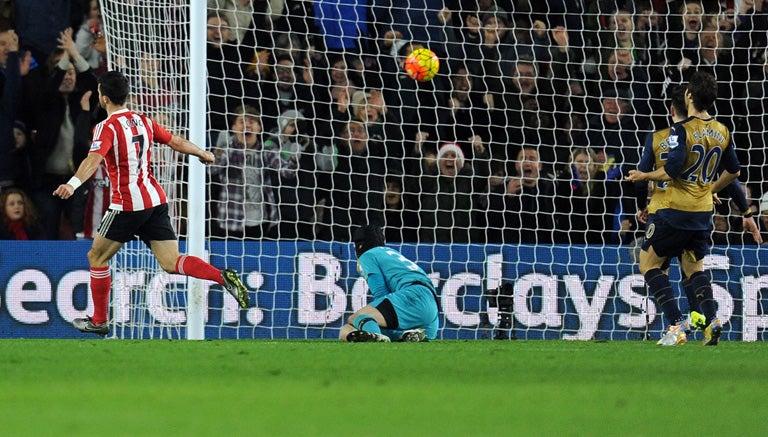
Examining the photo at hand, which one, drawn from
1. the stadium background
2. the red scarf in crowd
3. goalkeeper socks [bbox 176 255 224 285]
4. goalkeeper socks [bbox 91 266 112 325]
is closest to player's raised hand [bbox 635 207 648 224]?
the stadium background

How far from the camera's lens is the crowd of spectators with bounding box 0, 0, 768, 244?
473 inches

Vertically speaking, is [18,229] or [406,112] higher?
[406,112]

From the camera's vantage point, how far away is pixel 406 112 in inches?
518

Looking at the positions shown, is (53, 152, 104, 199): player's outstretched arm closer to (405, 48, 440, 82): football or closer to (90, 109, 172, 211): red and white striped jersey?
(90, 109, 172, 211): red and white striped jersey

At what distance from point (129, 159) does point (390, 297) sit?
2117mm

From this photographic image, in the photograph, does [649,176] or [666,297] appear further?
[666,297]

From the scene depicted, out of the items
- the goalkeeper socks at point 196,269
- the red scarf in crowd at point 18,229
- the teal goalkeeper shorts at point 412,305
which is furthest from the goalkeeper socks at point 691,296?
the red scarf in crowd at point 18,229

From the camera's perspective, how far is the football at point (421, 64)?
11.5 m

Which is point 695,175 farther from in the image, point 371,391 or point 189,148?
point 371,391

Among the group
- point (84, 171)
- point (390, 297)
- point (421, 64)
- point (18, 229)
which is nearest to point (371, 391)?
point (84, 171)

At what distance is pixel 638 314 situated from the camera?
38.9 ft

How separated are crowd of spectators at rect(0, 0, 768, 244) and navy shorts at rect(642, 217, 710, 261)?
2637mm

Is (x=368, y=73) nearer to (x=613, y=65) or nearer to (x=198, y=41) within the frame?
(x=613, y=65)

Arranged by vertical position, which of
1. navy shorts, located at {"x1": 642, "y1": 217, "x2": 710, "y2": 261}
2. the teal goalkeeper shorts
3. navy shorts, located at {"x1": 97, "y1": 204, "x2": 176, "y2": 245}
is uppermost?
navy shorts, located at {"x1": 97, "y1": 204, "x2": 176, "y2": 245}
